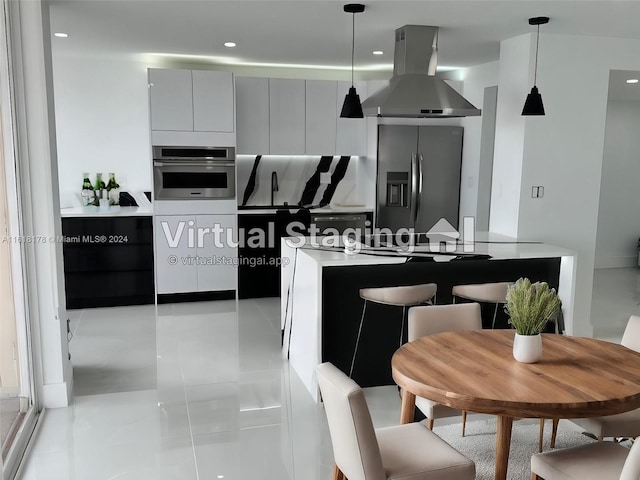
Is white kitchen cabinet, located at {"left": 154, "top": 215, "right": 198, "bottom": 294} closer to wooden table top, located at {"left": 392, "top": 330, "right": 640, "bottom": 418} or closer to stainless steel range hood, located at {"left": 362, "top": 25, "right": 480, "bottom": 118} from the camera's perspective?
Answer: stainless steel range hood, located at {"left": 362, "top": 25, "right": 480, "bottom": 118}

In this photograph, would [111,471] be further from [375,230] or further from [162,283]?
[375,230]

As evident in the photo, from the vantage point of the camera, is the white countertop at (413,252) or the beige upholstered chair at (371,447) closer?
the beige upholstered chair at (371,447)

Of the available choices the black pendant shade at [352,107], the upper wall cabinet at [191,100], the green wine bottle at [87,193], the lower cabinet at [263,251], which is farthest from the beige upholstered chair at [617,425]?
the green wine bottle at [87,193]

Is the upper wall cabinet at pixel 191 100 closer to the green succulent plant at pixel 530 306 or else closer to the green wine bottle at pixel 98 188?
the green wine bottle at pixel 98 188

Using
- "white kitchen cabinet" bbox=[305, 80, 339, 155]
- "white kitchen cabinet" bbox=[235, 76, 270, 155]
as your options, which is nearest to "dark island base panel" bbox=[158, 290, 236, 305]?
"white kitchen cabinet" bbox=[235, 76, 270, 155]

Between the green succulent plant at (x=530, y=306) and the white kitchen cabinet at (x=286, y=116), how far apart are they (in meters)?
4.83

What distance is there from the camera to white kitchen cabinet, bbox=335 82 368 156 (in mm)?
7020

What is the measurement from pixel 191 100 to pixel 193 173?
784 mm

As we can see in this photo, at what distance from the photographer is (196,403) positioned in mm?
3846

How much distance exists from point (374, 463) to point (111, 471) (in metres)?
1.66

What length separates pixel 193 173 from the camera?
20.7ft

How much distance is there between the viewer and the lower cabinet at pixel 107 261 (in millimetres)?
6023

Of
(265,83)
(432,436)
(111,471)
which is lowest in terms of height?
(111,471)

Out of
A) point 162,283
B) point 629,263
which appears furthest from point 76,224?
point 629,263
